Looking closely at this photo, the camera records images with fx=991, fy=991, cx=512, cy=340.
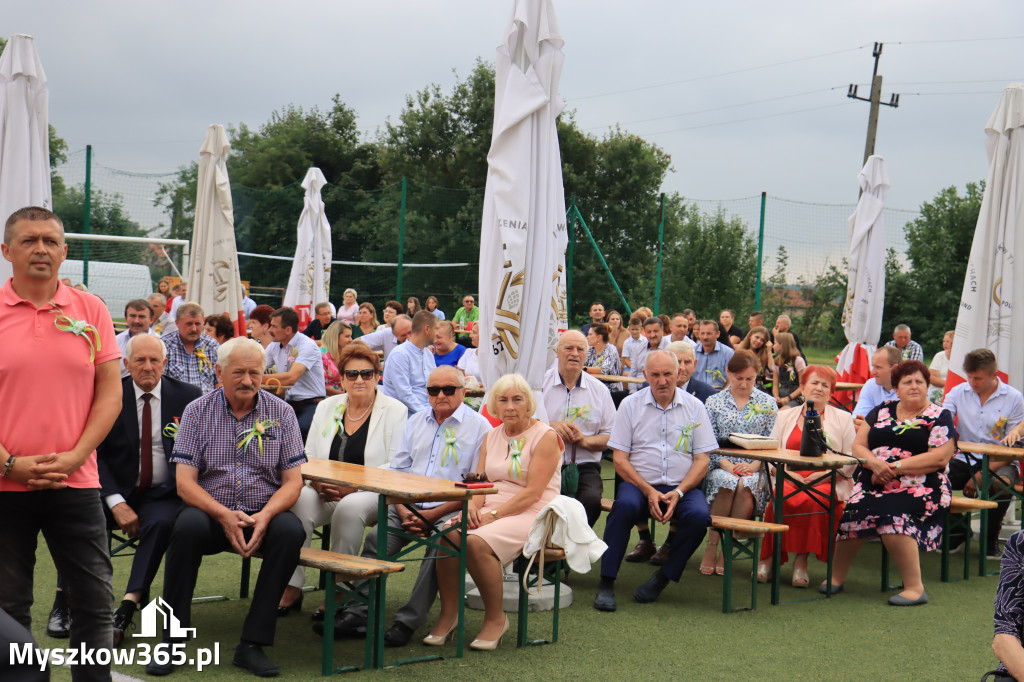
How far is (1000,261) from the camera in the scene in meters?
7.75

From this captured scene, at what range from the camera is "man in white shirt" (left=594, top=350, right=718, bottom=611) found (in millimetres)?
5770

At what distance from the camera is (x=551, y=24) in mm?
5797

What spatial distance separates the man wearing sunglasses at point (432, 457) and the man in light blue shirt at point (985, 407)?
12.7ft

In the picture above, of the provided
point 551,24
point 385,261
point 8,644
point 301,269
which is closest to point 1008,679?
point 8,644

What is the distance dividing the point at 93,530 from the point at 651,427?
3536 millimetres

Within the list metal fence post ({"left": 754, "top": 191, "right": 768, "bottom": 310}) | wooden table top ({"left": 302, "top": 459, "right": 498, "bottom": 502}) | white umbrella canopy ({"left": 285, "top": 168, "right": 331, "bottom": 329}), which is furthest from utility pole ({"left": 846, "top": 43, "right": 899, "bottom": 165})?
wooden table top ({"left": 302, "top": 459, "right": 498, "bottom": 502})

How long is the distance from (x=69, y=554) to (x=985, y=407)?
20.8 ft

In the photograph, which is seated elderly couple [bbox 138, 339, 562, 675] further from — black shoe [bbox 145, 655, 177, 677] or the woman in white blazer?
the woman in white blazer

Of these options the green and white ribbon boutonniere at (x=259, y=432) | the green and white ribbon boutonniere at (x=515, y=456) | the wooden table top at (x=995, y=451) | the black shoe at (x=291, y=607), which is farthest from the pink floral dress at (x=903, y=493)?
the green and white ribbon boutonniere at (x=259, y=432)

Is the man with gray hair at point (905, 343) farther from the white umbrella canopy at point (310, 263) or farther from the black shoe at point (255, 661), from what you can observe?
the black shoe at point (255, 661)

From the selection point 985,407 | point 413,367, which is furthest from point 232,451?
point 985,407

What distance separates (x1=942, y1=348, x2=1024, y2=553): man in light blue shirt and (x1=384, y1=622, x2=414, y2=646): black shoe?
4.41 m

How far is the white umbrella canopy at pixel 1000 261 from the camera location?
770 cm

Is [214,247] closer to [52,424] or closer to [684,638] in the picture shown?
[684,638]
